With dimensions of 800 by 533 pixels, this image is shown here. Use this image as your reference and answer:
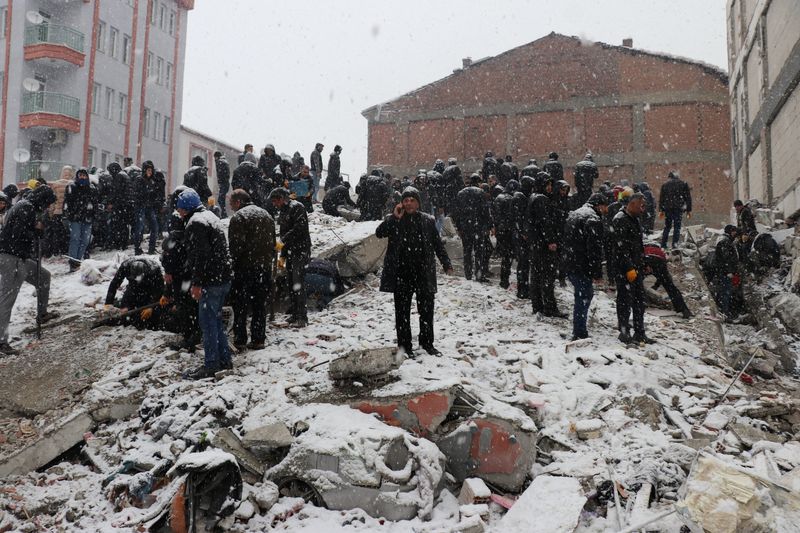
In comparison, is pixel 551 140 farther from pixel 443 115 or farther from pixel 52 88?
pixel 52 88

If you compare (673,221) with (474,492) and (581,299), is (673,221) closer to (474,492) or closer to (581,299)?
(581,299)

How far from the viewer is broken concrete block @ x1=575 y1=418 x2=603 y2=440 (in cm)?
473

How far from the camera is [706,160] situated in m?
25.1

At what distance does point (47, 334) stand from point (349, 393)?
521cm

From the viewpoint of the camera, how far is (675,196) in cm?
1213

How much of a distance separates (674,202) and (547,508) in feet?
34.9

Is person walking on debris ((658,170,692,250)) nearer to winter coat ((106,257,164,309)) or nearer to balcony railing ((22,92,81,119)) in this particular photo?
winter coat ((106,257,164,309))

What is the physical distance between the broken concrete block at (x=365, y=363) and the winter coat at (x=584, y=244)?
3142 mm

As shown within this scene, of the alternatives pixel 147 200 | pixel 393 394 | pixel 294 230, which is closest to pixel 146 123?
pixel 147 200

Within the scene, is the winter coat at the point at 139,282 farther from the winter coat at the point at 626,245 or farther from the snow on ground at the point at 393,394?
the winter coat at the point at 626,245

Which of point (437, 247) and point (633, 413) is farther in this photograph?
point (437, 247)

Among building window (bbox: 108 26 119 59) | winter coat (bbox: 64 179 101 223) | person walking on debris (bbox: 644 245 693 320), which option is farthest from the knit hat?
building window (bbox: 108 26 119 59)

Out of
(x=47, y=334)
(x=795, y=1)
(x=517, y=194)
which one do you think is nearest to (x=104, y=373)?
(x=47, y=334)

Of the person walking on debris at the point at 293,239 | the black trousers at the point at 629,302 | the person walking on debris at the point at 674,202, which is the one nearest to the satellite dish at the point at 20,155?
the person walking on debris at the point at 293,239
